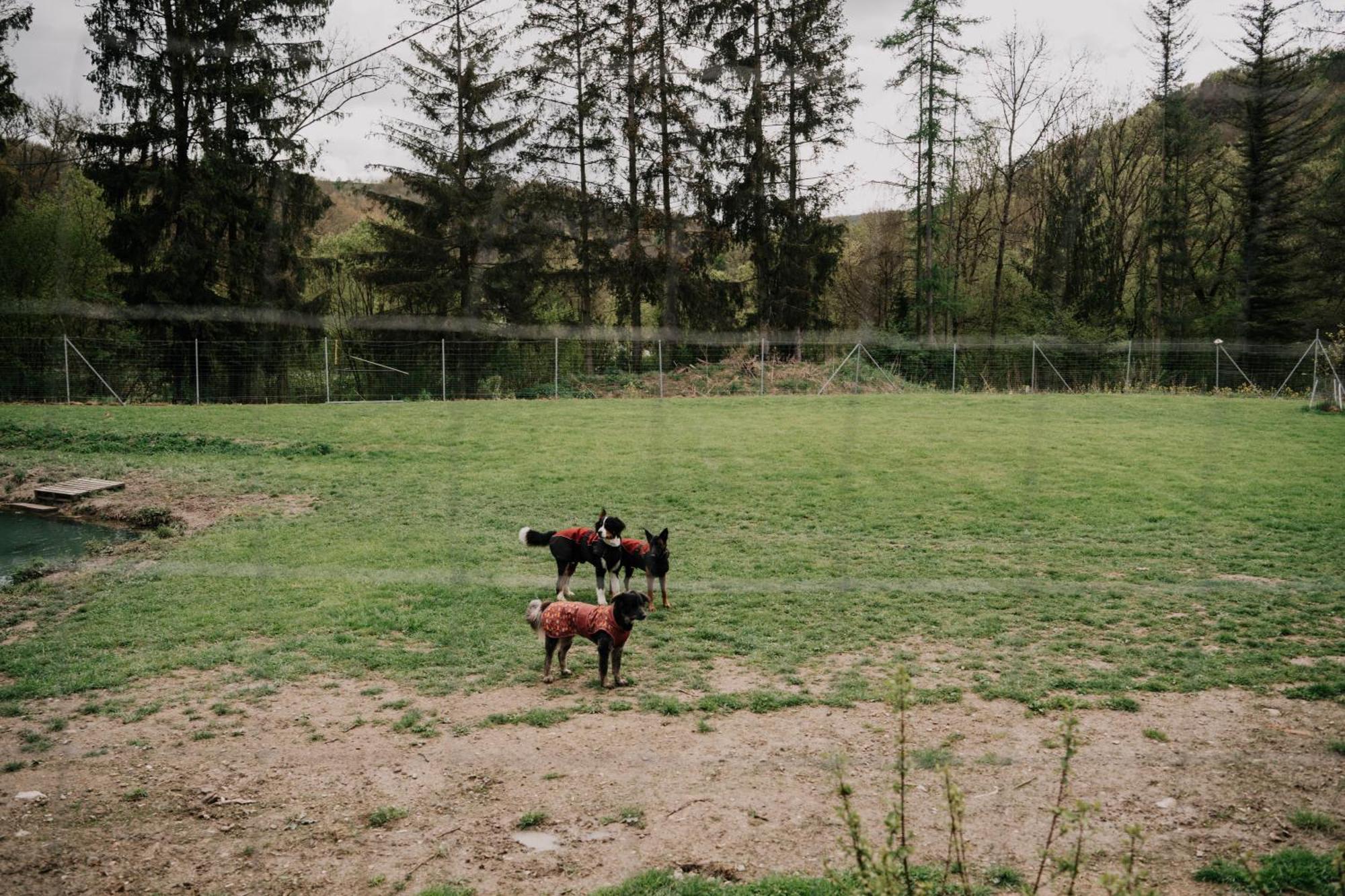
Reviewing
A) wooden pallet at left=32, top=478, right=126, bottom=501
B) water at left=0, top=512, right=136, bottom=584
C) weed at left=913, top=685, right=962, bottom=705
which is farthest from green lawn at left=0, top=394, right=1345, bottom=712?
water at left=0, top=512, right=136, bottom=584

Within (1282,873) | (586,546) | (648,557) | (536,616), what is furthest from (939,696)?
(586,546)

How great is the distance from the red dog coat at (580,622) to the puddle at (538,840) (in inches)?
56.1

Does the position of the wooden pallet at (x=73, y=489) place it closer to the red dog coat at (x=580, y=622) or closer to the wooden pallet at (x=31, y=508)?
the wooden pallet at (x=31, y=508)

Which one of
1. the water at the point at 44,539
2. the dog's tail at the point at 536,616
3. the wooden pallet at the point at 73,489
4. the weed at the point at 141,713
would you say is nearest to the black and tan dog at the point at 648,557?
the dog's tail at the point at 536,616

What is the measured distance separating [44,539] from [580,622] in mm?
7701

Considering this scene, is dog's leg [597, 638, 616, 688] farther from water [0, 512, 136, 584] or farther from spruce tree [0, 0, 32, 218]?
spruce tree [0, 0, 32, 218]

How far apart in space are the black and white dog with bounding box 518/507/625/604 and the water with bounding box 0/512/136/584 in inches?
215

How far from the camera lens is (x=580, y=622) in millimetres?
4773

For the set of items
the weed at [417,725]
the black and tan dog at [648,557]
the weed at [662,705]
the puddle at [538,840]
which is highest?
the black and tan dog at [648,557]

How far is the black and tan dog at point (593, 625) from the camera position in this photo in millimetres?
4559

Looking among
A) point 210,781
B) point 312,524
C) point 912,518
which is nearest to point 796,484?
point 912,518

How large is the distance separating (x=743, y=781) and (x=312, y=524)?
275 inches

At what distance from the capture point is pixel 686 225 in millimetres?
27844

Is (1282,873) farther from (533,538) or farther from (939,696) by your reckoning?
(533,538)
